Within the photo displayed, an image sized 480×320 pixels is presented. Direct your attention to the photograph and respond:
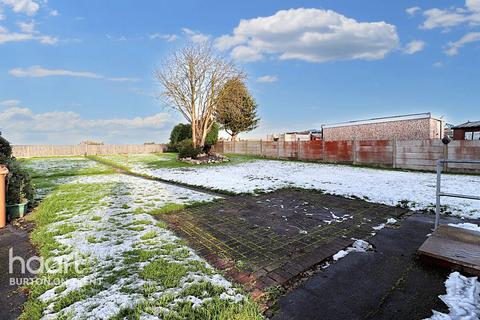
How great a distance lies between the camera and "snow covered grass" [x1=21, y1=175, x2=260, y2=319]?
2.10 m

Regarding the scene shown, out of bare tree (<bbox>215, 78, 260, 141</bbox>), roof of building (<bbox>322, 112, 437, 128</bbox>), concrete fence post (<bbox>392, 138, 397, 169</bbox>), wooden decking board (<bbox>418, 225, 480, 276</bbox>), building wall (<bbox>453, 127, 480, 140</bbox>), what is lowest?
wooden decking board (<bbox>418, 225, 480, 276</bbox>)

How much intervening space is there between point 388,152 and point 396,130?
7.14 metres

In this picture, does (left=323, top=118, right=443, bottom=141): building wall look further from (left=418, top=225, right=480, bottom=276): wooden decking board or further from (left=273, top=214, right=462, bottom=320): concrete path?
(left=273, top=214, right=462, bottom=320): concrete path

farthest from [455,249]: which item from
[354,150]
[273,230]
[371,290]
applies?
[354,150]

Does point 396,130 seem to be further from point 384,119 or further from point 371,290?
point 371,290

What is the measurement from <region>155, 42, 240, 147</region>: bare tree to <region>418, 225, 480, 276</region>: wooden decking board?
16.0m

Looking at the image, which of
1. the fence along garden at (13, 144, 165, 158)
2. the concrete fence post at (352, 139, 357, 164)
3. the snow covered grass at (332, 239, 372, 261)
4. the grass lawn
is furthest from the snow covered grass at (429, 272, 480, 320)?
the fence along garden at (13, 144, 165, 158)

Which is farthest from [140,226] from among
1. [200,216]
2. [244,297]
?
[244,297]

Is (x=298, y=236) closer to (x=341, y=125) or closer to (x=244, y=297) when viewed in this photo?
(x=244, y=297)

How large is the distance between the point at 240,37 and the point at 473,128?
17.6 meters

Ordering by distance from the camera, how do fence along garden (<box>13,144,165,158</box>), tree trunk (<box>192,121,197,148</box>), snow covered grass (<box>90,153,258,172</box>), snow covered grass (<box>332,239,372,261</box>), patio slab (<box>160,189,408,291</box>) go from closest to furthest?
patio slab (<box>160,189,408,291</box>)
snow covered grass (<box>332,239,372,261</box>)
snow covered grass (<box>90,153,258,172</box>)
tree trunk (<box>192,121,197,148</box>)
fence along garden (<box>13,144,165,158</box>)

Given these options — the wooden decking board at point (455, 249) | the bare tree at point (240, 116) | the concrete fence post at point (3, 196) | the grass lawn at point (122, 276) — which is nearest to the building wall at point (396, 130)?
the bare tree at point (240, 116)

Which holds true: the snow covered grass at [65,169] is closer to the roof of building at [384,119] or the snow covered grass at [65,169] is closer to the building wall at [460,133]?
the roof of building at [384,119]

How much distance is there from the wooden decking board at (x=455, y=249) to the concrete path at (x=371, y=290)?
0.14 metres
